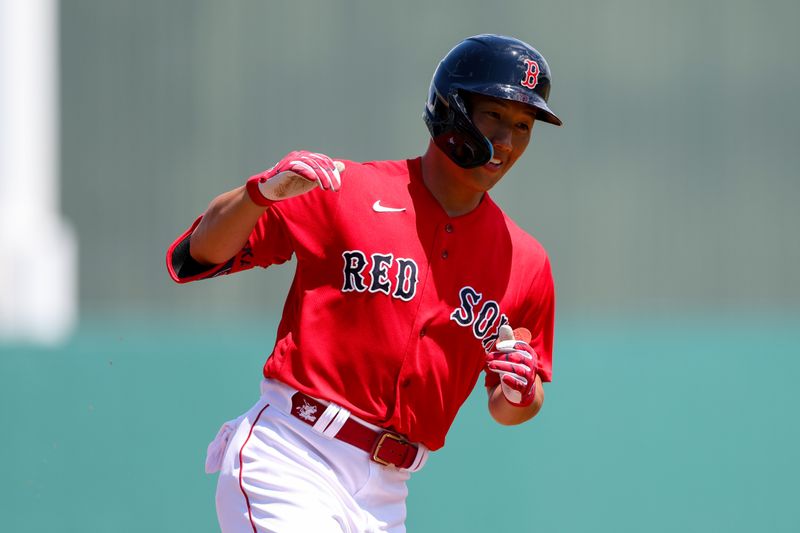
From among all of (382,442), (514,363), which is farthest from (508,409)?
(382,442)

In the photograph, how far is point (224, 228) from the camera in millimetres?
3082

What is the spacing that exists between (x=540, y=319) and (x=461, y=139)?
63 centimetres

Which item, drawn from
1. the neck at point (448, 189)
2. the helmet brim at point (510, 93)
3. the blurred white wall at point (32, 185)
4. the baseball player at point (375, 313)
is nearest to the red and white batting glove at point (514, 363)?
the baseball player at point (375, 313)

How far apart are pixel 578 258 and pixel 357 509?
8647mm

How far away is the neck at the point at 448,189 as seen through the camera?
3.44 metres

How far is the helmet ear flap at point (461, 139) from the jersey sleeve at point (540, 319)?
1.50ft

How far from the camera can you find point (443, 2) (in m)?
11.4

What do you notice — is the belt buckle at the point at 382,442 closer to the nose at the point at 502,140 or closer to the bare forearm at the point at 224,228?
the bare forearm at the point at 224,228

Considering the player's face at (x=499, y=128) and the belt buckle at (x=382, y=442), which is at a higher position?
the player's face at (x=499, y=128)

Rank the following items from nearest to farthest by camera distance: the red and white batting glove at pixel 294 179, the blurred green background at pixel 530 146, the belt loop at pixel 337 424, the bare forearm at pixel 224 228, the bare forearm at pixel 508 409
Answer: the red and white batting glove at pixel 294 179, the bare forearm at pixel 224 228, the belt loop at pixel 337 424, the bare forearm at pixel 508 409, the blurred green background at pixel 530 146

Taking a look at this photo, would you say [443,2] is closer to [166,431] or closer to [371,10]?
[371,10]

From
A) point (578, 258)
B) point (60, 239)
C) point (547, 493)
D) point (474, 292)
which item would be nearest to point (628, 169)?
point (578, 258)

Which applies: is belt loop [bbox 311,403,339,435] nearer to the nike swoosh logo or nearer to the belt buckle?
the belt buckle

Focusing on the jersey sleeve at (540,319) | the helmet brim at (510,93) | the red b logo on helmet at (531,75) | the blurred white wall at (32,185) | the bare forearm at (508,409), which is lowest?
the blurred white wall at (32,185)
